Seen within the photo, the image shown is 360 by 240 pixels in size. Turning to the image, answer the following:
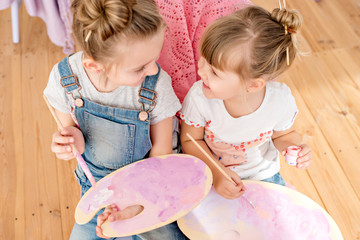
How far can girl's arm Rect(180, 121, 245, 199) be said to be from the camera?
43.6 inches

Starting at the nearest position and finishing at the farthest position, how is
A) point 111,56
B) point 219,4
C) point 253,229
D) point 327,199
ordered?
1. point 111,56
2. point 253,229
3. point 219,4
4. point 327,199

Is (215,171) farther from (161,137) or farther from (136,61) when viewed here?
(136,61)

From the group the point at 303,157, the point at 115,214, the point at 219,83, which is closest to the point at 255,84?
the point at 219,83

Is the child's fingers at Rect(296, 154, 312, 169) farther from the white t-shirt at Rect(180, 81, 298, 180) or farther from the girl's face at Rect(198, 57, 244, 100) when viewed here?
the girl's face at Rect(198, 57, 244, 100)

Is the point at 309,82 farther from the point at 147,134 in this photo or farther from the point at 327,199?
the point at 147,134

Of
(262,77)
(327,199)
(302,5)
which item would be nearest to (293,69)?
(302,5)

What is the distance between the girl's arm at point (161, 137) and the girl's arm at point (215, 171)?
2.3 inches

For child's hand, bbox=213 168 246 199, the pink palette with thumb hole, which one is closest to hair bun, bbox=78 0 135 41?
the pink palette with thumb hole

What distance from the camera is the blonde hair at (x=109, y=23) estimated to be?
0.84 m

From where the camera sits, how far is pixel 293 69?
1941 mm

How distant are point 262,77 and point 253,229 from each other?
42 centimetres

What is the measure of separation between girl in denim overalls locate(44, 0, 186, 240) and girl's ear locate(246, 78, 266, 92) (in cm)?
21

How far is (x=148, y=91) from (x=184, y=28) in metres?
0.25

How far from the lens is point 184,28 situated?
1.19 metres
